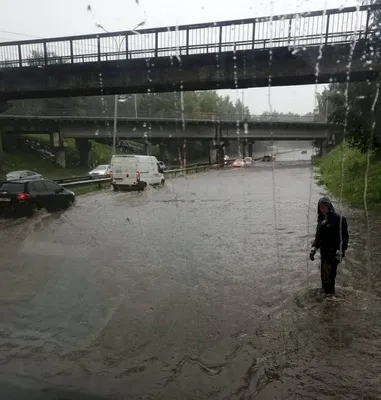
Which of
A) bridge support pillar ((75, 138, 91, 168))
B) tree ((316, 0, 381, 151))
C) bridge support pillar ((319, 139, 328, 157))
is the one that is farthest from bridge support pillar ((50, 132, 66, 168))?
bridge support pillar ((319, 139, 328, 157))

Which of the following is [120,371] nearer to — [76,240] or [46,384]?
[46,384]

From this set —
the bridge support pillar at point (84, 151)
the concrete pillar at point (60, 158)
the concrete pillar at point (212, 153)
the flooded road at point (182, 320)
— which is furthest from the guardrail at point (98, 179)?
the bridge support pillar at point (84, 151)

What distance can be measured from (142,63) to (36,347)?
52.0 feet

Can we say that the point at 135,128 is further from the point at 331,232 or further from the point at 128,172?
the point at 331,232

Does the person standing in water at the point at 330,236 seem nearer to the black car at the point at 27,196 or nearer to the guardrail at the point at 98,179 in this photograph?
the black car at the point at 27,196

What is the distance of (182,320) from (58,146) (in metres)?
47.4

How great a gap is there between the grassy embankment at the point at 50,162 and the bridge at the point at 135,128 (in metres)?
1.91

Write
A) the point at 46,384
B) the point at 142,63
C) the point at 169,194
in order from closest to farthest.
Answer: the point at 46,384, the point at 142,63, the point at 169,194

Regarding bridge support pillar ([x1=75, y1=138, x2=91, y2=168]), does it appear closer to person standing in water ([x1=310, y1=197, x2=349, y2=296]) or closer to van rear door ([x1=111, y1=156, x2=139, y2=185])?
van rear door ([x1=111, y1=156, x2=139, y2=185])

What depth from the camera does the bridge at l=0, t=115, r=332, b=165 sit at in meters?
49.0

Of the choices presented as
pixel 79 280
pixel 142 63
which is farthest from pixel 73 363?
pixel 142 63

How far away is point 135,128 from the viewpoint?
50.9 metres

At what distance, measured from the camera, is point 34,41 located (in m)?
19.8

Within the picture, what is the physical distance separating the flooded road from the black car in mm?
2725
